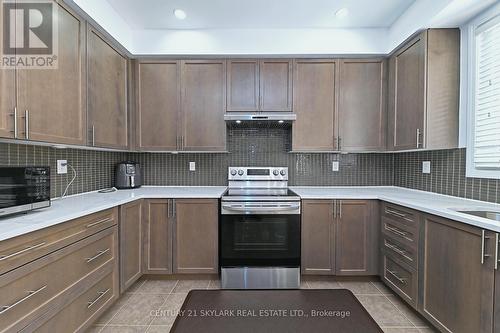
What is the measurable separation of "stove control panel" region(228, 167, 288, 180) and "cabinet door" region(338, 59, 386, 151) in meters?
0.79

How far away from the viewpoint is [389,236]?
234 centimetres

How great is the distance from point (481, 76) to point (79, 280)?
3323 millimetres

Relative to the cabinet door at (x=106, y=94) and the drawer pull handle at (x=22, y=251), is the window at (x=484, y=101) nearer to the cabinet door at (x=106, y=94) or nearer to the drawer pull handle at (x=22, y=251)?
the drawer pull handle at (x=22, y=251)

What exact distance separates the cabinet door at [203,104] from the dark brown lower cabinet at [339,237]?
122 centimetres

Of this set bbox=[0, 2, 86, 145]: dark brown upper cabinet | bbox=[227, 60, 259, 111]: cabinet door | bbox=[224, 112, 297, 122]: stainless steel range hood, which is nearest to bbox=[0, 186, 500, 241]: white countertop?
bbox=[0, 2, 86, 145]: dark brown upper cabinet

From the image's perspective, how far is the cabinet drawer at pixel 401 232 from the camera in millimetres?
1975

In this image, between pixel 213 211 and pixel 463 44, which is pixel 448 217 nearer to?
pixel 463 44

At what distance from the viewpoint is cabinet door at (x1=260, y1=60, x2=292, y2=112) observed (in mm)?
2824

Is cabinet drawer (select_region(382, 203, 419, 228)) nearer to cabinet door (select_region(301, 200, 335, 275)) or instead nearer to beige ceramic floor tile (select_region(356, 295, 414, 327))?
cabinet door (select_region(301, 200, 335, 275))

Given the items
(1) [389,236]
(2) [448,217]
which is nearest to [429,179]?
(1) [389,236]

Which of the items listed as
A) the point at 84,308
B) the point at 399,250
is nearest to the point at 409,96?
the point at 399,250

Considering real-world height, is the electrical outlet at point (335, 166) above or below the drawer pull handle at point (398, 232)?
above

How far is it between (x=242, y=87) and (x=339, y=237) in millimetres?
1878

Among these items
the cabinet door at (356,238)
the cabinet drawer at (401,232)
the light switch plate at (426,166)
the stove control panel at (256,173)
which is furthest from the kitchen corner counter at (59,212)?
the light switch plate at (426,166)
